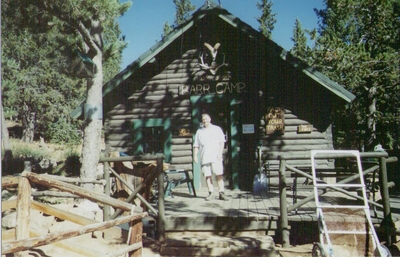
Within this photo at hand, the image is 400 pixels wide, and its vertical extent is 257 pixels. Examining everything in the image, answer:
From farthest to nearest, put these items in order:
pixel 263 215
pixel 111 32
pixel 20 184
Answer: pixel 111 32, pixel 263 215, pixel 20 184

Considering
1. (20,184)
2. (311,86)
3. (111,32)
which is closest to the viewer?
(20,184)

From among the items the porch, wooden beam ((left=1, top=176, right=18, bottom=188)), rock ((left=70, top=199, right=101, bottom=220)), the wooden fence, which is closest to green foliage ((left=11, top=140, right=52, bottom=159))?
rock ((left=70, top=199, right=101, bottom=220))

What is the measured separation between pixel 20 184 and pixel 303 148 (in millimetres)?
7052

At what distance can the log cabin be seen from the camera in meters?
8.84

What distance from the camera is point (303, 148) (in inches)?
349

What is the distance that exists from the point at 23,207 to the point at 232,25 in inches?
263

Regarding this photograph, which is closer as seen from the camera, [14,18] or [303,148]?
[14,18]

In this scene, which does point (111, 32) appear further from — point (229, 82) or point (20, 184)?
point (20, 184)

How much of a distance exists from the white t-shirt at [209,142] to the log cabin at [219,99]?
2137 millimetres

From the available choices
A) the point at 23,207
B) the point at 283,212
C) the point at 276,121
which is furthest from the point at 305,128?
the point at 23,207

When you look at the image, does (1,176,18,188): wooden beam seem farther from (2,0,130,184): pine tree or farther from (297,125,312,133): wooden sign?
(297,125,312,133): wooden sign

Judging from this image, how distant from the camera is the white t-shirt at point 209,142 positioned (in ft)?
22.2

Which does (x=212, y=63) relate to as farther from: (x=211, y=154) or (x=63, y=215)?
(x=63, y=215)

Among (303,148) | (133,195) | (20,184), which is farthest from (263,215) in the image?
(303,148)
